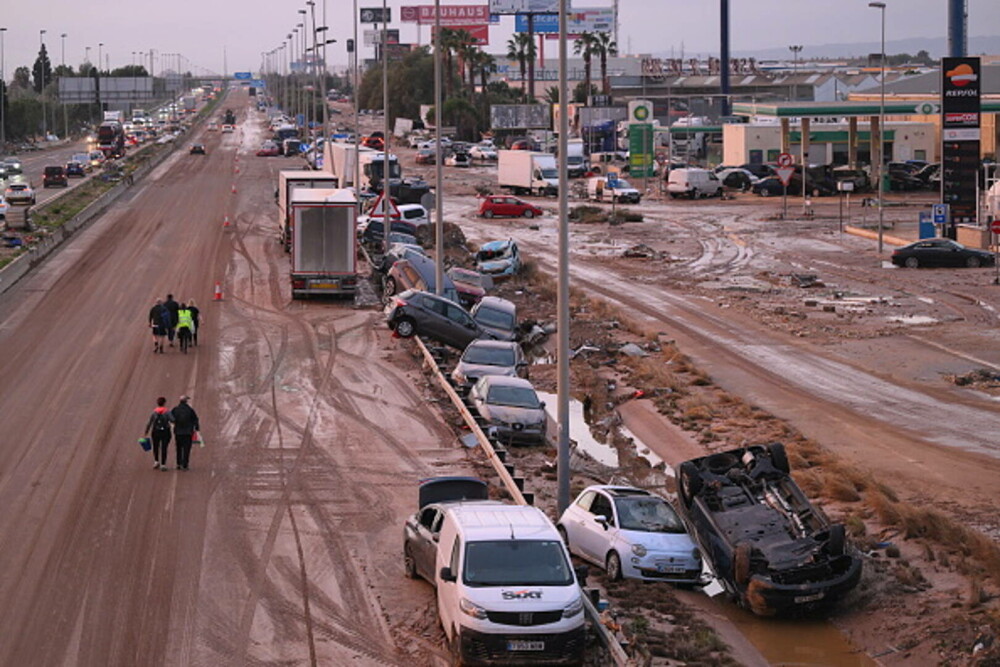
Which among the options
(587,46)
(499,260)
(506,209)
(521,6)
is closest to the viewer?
(499,260)

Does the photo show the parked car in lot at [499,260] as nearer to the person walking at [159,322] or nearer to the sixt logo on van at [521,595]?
the person walking at [159,322]

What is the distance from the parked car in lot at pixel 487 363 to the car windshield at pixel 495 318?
4487 mm

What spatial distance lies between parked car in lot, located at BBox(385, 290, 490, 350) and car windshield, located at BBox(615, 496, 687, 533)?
15361 mm

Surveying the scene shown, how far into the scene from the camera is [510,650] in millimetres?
13000

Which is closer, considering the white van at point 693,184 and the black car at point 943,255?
the black car at point 943,255

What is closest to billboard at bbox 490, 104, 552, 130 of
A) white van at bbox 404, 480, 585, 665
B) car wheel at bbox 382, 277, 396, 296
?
car wheel at bbox 382, 277, 396, 296

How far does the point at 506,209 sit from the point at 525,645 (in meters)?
58.4

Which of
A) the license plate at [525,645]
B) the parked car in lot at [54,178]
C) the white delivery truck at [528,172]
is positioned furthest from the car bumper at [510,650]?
the parked car in lot at [54,178]

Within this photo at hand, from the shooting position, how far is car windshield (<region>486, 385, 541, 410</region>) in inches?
993

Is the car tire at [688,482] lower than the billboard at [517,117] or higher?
lower

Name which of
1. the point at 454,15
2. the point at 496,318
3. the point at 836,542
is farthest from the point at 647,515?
the point at 454,15

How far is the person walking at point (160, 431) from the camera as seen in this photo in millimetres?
21266

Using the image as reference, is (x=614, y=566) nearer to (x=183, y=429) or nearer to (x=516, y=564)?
(x=516, y=564)

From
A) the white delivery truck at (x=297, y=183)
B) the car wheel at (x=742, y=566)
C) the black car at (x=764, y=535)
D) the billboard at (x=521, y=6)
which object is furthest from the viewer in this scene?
the billboard at (x=521, y=6)
